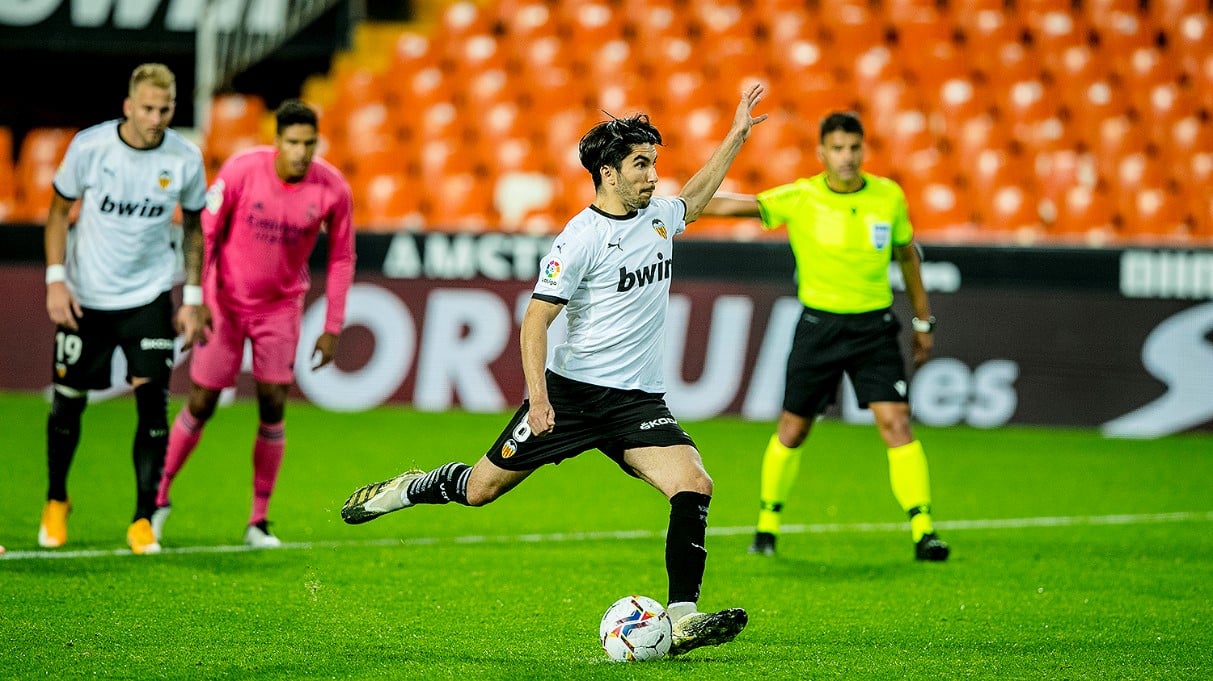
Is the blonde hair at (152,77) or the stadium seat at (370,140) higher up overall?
the stadium seat at (370,140)

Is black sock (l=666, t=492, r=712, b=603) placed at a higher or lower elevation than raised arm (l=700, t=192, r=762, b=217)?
lower

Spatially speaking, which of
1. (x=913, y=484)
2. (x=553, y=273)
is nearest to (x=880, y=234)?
(x=913, y=484)

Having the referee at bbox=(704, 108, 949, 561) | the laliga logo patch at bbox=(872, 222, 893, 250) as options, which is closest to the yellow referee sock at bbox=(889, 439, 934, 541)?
the referee at bbox=(704, 108, 949, 561)

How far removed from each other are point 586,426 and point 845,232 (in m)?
2.52

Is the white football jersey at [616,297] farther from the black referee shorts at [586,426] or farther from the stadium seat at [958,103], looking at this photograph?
the stadium seat at [958,103]

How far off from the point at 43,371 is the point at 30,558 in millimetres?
6206

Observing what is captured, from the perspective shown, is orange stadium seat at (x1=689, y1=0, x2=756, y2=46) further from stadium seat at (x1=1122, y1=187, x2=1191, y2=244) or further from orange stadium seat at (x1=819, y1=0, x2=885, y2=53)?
stadium seat at (x1=1122, y1=187, x2=1191, y2=244)

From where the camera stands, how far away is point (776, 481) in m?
7.66

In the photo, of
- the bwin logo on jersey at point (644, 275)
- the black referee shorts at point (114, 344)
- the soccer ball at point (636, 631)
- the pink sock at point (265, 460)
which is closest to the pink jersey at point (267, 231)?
the black referee shorts at point (114, 344)

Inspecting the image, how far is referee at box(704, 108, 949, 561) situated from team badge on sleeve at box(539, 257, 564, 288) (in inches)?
92.0

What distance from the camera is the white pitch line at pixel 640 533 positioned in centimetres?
711

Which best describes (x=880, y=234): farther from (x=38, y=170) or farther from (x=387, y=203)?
(x=38, y=170)

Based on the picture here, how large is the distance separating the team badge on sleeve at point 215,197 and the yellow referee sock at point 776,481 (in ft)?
9.72

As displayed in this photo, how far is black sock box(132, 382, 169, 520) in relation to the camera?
7207 millimetres
